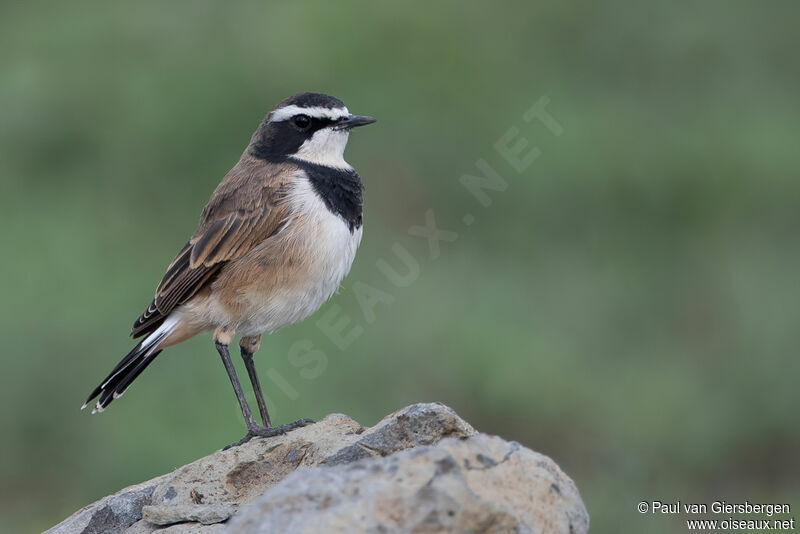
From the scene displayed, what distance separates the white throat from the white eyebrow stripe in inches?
4.5

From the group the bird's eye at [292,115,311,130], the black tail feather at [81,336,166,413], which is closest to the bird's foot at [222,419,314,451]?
Result: the black tail feather at [81,336,166,413]

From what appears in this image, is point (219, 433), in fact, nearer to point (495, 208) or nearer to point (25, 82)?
point (495, 208)

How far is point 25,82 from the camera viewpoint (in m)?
17.0

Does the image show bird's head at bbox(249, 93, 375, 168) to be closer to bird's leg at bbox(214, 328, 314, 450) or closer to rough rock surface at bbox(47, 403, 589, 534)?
bird's leg at bbox(214, 328, 314, 450)

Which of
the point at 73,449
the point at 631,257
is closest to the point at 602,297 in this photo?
the point at 631,257

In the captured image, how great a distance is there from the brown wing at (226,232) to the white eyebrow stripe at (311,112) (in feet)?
1.32

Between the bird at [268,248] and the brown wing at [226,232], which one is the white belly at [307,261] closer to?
the bird at [268,248]

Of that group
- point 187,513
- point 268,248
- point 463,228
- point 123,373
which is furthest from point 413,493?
point 463,228

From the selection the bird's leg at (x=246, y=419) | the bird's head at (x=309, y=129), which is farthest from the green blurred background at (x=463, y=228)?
the bird's head at (x=309, y=129)

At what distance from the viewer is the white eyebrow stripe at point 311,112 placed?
8828 mm

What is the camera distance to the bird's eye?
348 inches

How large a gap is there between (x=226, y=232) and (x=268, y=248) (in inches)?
13.7

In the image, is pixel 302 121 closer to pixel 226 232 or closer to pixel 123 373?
pixel 226 232

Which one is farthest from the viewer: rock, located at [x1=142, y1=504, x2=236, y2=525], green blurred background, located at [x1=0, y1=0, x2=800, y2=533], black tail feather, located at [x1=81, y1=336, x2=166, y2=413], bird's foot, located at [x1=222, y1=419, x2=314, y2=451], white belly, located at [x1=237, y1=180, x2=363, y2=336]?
green blurred background, located at [x1=0, y1=0, x2=800, y2=533]
